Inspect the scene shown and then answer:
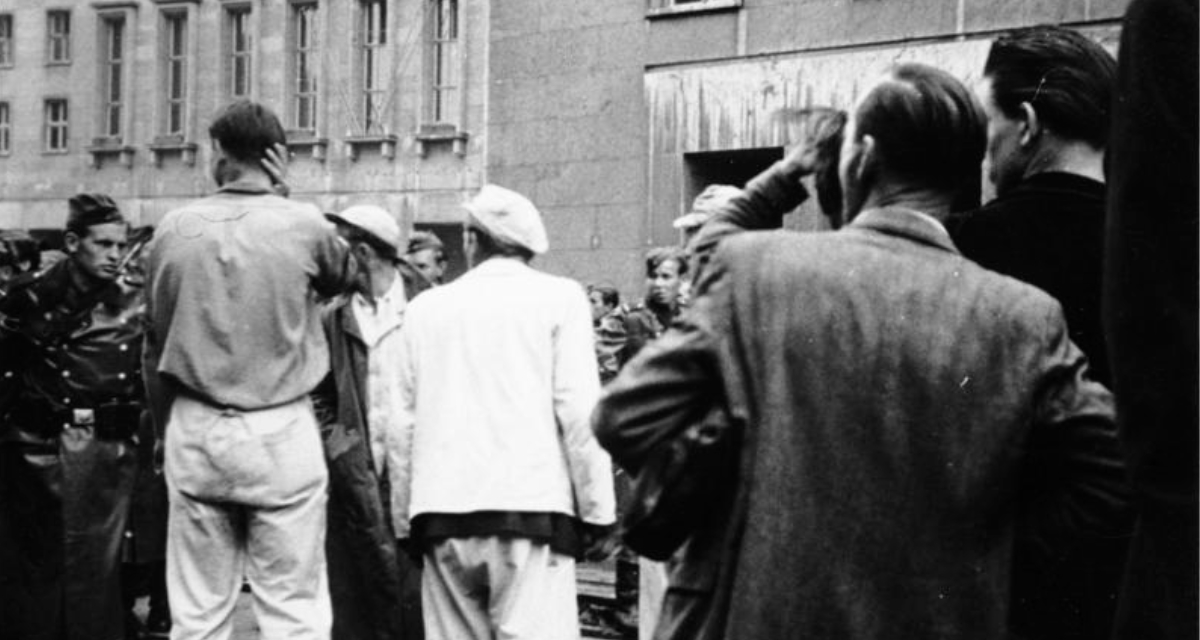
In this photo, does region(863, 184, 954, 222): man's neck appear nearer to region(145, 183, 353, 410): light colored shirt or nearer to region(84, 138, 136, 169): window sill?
region(145, 183, 353, 410): light colored shirt

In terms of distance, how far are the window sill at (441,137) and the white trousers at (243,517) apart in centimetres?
2559

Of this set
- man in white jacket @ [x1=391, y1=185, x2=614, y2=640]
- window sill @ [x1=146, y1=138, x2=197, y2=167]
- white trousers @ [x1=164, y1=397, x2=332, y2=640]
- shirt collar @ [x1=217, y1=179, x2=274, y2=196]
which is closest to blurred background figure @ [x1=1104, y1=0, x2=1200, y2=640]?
man in white jacket @ [x1=391, y1=185, x2=614, y2=640]

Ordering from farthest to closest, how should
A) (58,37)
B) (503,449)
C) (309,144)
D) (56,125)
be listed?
1. (56,125)
2. (58,37)
3. (309,144)
4. (503,449)

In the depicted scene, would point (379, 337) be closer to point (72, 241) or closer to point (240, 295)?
point (72, 241)

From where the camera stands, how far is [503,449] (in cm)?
557

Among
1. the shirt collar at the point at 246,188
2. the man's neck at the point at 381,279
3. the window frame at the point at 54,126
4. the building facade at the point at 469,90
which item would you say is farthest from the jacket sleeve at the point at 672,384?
the window frame at the point at 54,126

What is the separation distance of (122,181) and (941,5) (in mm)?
22452

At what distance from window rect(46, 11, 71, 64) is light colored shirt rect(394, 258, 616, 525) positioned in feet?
117

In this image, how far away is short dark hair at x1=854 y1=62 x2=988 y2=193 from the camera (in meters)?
3.14

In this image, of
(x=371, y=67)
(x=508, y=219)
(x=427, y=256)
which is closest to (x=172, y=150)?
(x=371, y=67)

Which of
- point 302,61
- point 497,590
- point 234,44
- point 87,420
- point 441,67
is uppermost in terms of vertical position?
point 234,44

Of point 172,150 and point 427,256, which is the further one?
point 172,150

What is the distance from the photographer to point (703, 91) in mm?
22406

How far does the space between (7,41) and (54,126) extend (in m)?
2.68
